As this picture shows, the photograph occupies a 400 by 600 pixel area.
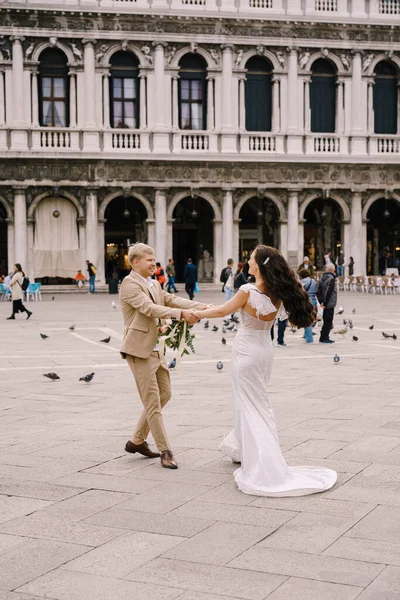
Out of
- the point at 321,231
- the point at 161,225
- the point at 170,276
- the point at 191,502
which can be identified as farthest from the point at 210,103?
the point at 191,502

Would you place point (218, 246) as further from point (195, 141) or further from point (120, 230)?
point (120, 230)

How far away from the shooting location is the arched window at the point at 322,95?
38000mm

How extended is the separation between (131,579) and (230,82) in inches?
1324

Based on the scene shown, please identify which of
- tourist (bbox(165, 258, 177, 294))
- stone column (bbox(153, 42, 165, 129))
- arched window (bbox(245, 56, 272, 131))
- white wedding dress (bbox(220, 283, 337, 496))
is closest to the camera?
white wedding dress (bbox(220, 283, 337, 496))

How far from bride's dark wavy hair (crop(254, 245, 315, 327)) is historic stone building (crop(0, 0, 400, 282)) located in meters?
29.6

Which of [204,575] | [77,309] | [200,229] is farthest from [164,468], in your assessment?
[200,229]

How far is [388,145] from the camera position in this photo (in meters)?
38.4

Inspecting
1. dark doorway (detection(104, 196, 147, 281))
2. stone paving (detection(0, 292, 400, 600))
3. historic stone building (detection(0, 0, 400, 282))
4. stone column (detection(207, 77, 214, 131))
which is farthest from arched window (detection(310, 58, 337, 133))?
stone paving (detection(0, 292, 400, 600))

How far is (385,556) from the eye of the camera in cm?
513

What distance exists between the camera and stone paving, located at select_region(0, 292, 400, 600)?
4793mm

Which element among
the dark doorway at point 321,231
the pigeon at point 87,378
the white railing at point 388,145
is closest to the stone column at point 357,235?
the dark doorway at point 321,231

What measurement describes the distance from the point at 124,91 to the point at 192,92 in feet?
9.01

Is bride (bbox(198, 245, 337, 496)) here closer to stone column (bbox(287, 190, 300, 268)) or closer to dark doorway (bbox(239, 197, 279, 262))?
stone column (bbox(287, 190, 300, 268))

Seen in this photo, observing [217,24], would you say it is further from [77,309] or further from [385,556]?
[385,556]
